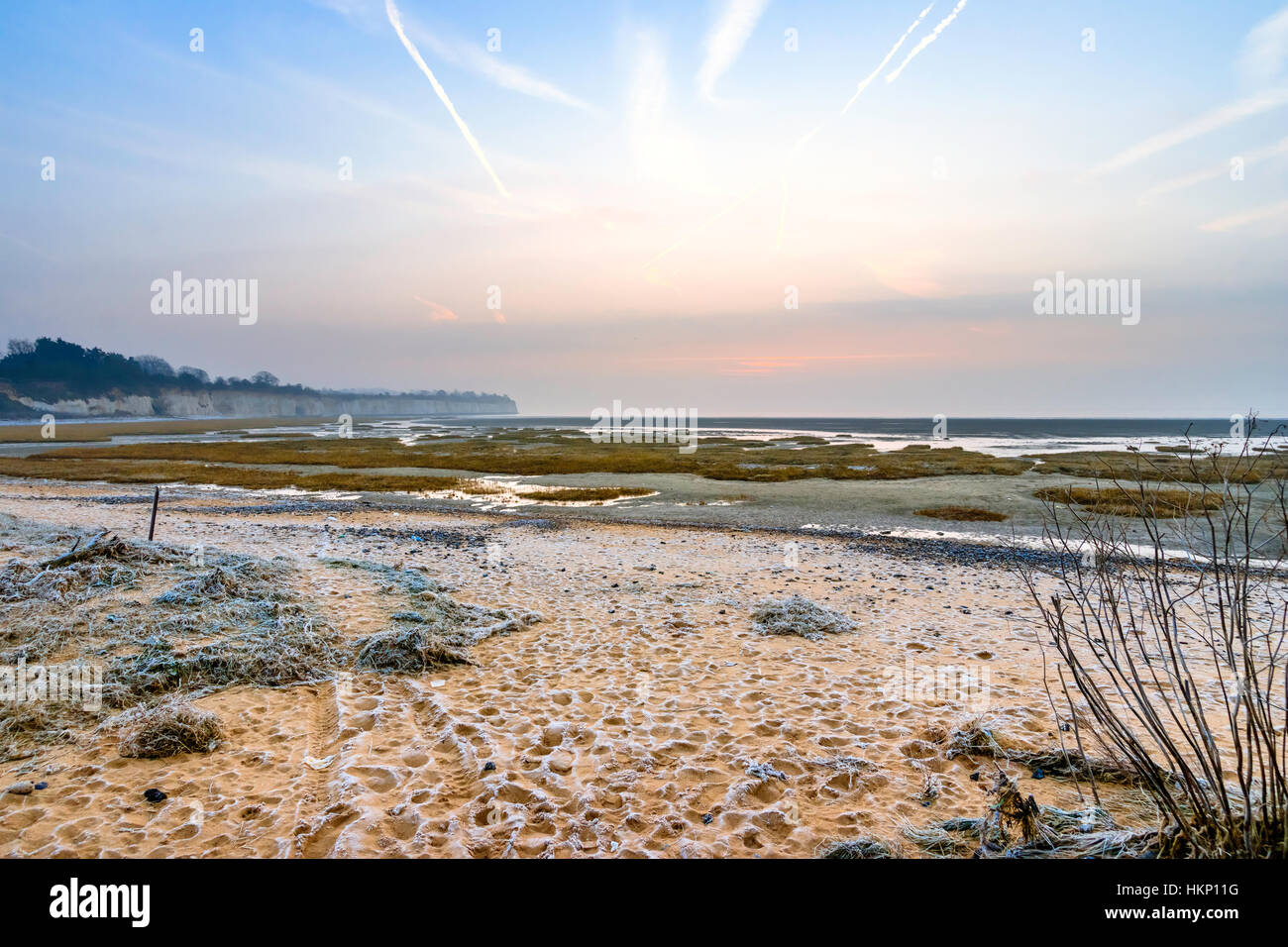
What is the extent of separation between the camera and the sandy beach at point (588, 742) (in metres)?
Result: 4.71

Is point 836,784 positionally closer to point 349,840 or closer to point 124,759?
point 349,840

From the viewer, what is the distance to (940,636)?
1013cm

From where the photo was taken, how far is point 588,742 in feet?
20.8

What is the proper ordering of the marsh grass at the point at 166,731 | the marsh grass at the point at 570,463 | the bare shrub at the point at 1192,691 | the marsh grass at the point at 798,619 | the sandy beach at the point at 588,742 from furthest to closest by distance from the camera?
the marsh grass at the point at 570,463
the marsh grass at the point at 798,619
the marsh grass at the point at 166,731
the sandy beach at the point at 588,742
the bare shrub at the point at 1192,691

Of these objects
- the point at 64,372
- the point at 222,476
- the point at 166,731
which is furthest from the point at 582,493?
the point at 64,372

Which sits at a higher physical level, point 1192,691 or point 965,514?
point 1192,691

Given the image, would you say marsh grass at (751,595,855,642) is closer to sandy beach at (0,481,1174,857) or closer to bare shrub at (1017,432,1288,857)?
sandy beach at (0,481,1174,857)

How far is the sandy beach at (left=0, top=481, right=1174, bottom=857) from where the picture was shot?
15.5ft

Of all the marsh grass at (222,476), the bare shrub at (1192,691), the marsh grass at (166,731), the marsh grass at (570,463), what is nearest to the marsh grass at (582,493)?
the marsh grass at (222,476)

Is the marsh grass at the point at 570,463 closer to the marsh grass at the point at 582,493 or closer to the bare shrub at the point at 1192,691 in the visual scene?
the marsh grass at the point at 582,493

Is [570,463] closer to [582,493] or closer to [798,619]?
[582,493]

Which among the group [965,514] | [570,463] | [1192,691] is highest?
[570,463]
